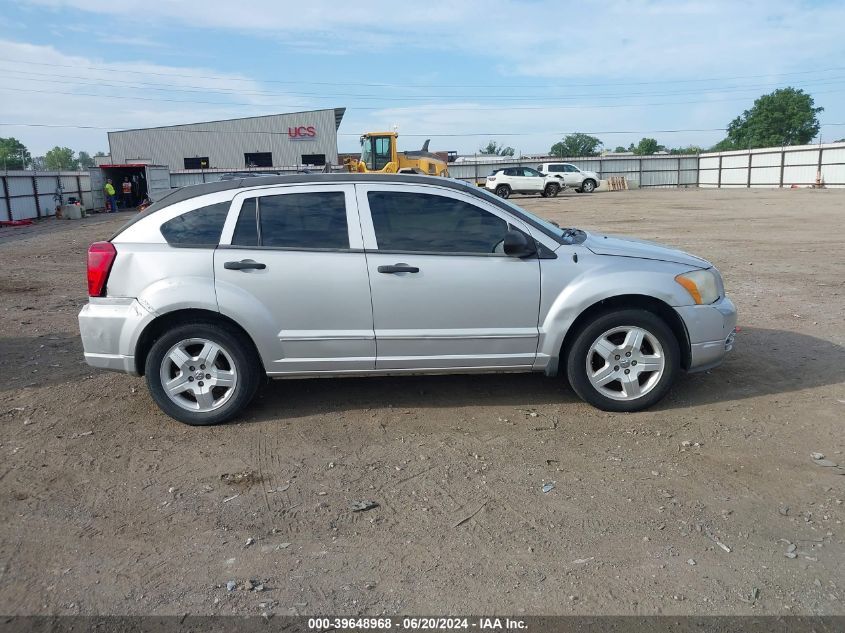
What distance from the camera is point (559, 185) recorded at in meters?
40.2

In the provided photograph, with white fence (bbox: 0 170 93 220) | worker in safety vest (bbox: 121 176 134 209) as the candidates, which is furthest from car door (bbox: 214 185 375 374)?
worker in safety vest (bbox: 121 176 134 209)

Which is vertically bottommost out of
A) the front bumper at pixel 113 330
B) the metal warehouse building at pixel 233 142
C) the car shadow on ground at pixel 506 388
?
the car shadow on ground at pixel 506 388

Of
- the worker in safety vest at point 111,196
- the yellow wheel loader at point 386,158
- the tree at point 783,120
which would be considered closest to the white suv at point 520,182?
the yellow wheel loader at point 386,158

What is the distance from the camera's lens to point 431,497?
3.98 metres

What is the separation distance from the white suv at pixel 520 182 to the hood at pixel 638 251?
1353 inches

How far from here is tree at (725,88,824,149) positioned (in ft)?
301

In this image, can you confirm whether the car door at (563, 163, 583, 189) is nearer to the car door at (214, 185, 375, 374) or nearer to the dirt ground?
the dirt ground

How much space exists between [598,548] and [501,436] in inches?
55.9

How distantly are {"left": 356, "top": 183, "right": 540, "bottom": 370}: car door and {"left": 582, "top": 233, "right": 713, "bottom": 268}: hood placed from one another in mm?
566

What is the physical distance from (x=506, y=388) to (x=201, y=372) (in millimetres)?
2386

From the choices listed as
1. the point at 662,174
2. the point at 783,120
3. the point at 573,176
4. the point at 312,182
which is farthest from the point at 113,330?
the point at 783,120

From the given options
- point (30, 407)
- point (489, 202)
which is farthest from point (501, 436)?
point (30, 407)

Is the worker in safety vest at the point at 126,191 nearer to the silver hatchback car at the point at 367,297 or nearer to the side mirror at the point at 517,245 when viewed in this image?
the silver hatchback car at the point at 367,297

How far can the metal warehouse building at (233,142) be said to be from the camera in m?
54.0
